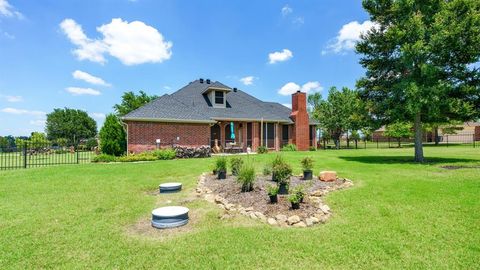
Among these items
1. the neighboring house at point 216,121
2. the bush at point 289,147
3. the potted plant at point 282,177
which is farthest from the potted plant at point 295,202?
the bush at point 289,147

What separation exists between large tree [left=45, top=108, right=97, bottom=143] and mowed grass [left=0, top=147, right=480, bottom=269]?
6011 cm

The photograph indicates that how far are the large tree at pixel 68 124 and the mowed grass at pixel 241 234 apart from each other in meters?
60.1

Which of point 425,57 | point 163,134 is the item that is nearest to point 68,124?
point 163,134

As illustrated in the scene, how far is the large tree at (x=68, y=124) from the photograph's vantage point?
58.1m

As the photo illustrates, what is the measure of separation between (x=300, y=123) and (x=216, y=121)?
27.7 ft

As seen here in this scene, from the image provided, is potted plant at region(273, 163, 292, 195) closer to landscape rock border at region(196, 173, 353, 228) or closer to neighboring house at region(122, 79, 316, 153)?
landscape rock border at region(196, 173, 353, 228)

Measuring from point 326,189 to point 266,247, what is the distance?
12.1ft

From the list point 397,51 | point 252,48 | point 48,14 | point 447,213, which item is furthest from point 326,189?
point 252,48

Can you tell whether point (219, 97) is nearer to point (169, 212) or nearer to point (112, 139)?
point (112, 139)

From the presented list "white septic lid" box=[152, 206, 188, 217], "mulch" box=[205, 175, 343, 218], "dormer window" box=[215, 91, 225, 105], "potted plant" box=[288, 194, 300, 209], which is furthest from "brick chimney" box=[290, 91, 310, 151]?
"white septic lid" box=[152, 206, 188, 217]

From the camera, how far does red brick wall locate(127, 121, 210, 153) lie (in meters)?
16.4

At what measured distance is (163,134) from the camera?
17203 mm

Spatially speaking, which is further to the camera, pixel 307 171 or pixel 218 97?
pixel 218 97

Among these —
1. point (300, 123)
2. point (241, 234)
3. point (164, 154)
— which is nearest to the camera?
point (241, 234)
